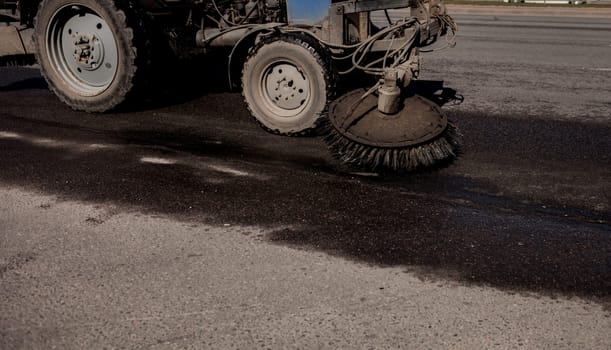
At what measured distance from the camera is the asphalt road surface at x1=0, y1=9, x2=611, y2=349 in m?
2.94

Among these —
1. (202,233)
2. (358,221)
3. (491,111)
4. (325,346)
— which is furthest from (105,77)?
(325,346)

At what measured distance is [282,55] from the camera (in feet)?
18.3

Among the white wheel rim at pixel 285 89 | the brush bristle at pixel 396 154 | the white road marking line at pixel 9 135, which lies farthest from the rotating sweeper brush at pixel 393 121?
the white road marking line at pixel 9 135

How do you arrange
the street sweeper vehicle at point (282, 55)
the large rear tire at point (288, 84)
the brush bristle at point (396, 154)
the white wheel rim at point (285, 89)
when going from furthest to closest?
the white wheel rim at point (285, 89) → the large rear tire at point (288, 84) → the street sweeper vehicle at point (282, 55) → the brush bristle at point (396, 154)

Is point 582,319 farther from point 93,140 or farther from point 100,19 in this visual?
point 100,19

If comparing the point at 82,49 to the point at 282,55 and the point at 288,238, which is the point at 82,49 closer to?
the point at 282,55

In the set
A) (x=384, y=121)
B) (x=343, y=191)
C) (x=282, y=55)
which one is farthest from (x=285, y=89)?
(x=343, y=191)

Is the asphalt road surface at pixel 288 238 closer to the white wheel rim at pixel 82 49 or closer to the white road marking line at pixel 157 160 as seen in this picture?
the white road marking line at pixel 157 160

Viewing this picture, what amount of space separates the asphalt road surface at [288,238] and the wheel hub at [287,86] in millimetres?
375

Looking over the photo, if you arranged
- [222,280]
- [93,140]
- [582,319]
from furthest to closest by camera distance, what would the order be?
[93,140], [222,280], [582,319]

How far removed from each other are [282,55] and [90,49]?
91.0 inches

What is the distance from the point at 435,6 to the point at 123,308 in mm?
4434

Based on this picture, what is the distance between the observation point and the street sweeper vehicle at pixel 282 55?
512 cm

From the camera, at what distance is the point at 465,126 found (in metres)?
6.34
